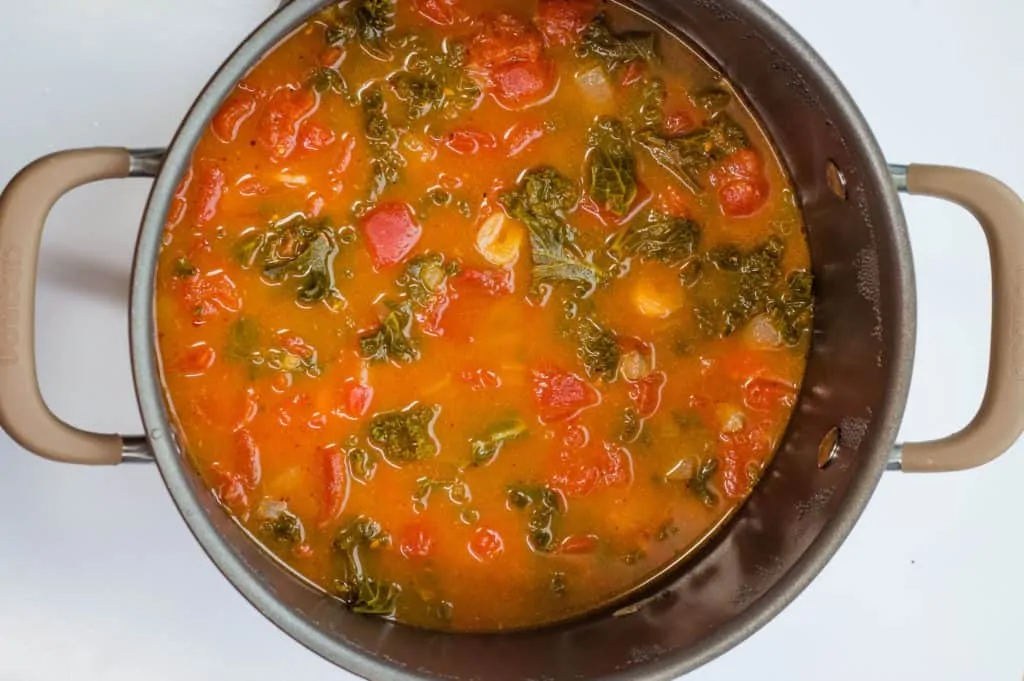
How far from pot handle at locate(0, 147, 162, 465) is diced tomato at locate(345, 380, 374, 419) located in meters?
0.55

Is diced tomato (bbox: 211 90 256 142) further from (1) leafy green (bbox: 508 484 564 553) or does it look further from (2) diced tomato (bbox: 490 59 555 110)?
(1) leafy green (bbox: 508 484 564 553)

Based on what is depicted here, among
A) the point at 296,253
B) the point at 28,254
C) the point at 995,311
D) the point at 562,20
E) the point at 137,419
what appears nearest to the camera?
the point at 28,254

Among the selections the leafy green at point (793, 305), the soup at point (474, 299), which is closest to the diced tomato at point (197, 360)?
the soup at point (474, 299)

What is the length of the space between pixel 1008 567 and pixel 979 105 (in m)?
1.11

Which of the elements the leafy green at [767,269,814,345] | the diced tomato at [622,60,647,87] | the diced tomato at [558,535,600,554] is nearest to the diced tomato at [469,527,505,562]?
the diced tomato at [558,535,600,554]

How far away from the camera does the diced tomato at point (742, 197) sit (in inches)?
83.7

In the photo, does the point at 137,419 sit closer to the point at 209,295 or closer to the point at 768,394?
the point at 209,295

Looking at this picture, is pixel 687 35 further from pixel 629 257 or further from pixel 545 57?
pixel 629 257

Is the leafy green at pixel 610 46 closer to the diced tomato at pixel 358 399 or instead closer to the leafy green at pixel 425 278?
the leafy green at pixel 425 278

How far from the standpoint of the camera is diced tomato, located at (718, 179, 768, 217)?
213cm

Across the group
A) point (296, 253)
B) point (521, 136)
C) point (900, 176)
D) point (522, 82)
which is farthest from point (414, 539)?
point (900, 176)

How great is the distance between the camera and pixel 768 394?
2207 millimetres

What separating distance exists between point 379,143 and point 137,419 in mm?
810

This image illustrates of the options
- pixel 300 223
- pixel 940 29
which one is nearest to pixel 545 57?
pixel 300 223
